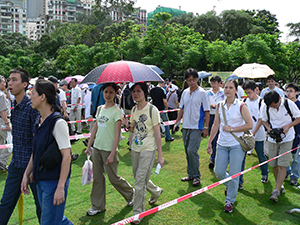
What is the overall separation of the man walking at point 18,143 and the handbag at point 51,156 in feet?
2.12

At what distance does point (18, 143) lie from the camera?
305 centimetres

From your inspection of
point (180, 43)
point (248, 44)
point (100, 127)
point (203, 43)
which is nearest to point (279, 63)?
point (248, 44)

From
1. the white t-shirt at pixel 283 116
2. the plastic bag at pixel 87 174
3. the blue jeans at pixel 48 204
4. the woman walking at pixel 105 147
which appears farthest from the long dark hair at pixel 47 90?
the white t-shirt at pixel 283 116

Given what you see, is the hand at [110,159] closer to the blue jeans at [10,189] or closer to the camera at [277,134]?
the blue jeans at [10,189]

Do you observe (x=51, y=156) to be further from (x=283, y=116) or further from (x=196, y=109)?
(x=283, y=116)

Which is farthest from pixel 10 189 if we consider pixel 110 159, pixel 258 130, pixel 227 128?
pixel 258 130

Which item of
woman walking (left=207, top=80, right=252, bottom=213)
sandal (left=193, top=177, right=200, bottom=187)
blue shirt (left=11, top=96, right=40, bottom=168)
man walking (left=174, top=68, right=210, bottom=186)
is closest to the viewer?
blue shirt (left=11, top=96, right=40, bottom=168)

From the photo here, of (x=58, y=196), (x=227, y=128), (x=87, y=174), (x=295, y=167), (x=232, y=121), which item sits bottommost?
(x=295, y=167)

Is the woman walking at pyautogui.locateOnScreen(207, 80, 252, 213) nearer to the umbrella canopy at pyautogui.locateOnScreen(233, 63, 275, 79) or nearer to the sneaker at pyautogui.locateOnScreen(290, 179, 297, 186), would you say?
the sneaker at pyautogui.locateOnScreen(290, 179, 297, 186)

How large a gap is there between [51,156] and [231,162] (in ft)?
8.89

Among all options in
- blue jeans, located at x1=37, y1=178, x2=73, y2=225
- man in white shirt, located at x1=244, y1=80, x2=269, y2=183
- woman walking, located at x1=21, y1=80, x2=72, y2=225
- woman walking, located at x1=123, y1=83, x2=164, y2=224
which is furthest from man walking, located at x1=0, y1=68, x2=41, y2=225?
man in white shirt, located at x1=244, y1=80, x2=269, y2=183

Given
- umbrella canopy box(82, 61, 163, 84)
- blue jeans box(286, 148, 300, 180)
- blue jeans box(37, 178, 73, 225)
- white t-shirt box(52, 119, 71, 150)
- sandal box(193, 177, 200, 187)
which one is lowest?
sandal box(193, 177, 200, 187)

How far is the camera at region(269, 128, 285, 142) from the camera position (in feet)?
14.4

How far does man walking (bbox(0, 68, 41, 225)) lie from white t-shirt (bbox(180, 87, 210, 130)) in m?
2.81
